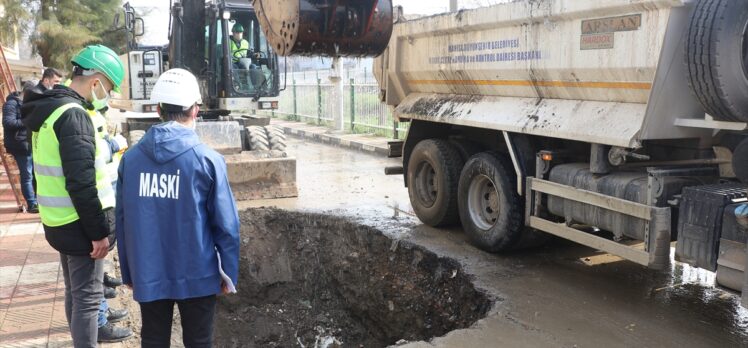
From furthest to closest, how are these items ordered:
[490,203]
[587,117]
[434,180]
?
1. [434,180]
2. [490,203]
3. [587,117]

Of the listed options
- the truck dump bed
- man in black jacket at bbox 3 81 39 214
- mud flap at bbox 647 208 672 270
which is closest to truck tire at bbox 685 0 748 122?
the truck dump bed

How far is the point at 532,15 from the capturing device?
17.7 ft

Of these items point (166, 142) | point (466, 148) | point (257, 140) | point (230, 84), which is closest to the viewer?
point (166, 142)

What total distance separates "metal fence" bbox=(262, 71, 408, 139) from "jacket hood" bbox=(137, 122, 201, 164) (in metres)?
11.0

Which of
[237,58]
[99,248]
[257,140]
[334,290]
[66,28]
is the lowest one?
[334,290]

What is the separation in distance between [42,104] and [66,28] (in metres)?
22.5

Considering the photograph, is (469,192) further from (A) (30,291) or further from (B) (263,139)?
(B) (263,139)

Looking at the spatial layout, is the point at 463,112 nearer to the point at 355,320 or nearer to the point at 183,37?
the point at 355,320

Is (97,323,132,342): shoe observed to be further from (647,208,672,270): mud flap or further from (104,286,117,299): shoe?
(647,208,672,270): mud flap

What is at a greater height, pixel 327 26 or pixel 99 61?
pixel 327 26

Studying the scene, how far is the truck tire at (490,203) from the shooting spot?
591 centimetres

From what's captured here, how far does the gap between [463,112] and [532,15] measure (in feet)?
4.41

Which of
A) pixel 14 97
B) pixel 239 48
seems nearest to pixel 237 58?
pixel 239 48

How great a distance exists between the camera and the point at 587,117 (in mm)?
4934
